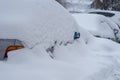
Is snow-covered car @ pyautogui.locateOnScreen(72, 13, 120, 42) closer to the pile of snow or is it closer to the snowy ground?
the snowy ground

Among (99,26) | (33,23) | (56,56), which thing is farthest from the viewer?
(99,26)

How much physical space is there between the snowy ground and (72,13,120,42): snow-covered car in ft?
10.6

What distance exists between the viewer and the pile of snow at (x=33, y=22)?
13.6ft

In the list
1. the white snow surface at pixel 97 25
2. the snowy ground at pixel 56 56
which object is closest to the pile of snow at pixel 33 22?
the snowy ground at pixel 56 56

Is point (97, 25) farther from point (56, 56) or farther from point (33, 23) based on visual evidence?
point (33, 23)

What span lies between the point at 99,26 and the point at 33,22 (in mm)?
6147

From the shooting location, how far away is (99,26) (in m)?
10.3

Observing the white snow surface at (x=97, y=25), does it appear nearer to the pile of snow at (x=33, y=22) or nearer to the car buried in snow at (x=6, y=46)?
the pile of snow at (x=33, y=22)

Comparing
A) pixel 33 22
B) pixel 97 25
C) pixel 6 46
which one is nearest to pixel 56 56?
pixel 33 22

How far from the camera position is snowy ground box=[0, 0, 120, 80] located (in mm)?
3994

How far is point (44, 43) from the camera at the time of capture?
460cm

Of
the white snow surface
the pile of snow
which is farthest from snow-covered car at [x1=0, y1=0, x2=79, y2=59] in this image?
the white snow surface

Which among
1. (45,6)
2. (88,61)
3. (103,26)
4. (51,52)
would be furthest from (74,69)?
(103,26)

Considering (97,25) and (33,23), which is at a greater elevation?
(33,23)
